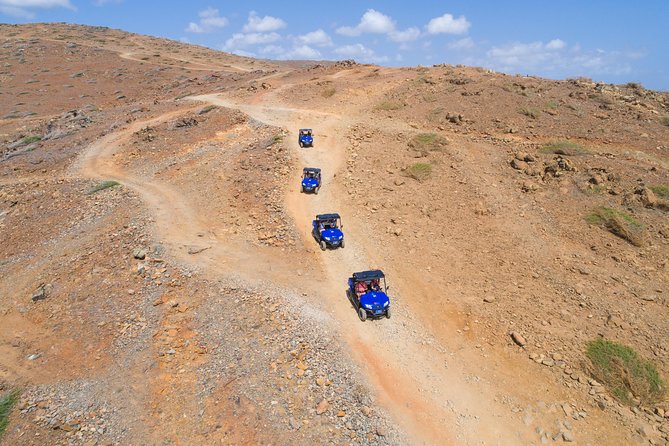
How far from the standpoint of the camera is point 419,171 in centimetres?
2558

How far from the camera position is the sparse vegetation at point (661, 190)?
21561 mm

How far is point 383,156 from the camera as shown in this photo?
28.3 metres

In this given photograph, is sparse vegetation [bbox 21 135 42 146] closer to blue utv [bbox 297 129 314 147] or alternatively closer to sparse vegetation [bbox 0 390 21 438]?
blue utv [bbox 297 129 314 147]

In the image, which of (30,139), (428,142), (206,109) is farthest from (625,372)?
(30,139)

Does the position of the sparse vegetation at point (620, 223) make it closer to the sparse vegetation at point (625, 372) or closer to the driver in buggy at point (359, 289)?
the sparse vegetation at point (625, 372)

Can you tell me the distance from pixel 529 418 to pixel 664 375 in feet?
17.3

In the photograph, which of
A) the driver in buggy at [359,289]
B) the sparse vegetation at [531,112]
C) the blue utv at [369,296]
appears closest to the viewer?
the blue utv at [369,296]

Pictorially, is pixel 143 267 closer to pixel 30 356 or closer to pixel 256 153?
pixel 30 356

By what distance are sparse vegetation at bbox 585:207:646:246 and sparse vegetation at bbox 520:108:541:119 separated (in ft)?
42.5

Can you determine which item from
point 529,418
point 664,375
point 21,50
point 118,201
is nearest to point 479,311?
point 529,418

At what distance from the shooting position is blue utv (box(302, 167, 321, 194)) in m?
24.7

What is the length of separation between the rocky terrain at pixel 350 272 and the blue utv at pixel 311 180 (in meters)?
0.61

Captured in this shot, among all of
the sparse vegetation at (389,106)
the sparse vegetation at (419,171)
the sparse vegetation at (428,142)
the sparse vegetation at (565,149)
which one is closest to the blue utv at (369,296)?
the sparse vegetation at (419,171)

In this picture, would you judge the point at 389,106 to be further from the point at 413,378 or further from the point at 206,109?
the point at 413,378
